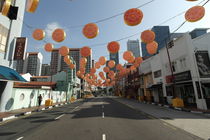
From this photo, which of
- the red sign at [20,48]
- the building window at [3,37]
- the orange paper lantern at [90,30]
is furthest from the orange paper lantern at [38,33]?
the building window at [3,37]

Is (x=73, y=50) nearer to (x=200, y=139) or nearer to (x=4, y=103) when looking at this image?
(x=4, y=103)

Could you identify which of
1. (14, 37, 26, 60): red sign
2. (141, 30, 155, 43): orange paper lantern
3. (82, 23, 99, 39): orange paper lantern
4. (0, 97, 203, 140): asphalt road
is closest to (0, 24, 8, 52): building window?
(14, 37, 26, 60): red sign

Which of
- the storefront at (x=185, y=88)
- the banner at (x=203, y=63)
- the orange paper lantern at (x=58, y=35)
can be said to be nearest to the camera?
the orange paper lantern at (x=58, y=35)

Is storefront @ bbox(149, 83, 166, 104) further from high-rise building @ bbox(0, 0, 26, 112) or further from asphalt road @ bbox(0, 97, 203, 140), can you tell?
high-rise building @ bbox(0, 0, 26, 112)

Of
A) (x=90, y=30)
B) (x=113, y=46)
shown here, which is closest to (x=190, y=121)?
(x=113, y=46)

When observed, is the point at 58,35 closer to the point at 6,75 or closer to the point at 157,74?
the point at 6,75

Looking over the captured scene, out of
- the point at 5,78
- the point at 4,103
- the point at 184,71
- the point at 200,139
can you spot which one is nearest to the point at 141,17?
the point at 200,139

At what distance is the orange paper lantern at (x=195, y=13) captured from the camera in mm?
6418

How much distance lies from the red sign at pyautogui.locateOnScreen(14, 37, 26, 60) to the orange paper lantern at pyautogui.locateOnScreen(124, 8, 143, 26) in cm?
1293

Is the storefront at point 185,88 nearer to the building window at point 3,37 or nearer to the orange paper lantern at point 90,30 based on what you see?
the orange paper lantern at point 90,30

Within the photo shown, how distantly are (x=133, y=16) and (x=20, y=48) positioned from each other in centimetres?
1384

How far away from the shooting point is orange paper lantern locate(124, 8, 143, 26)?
6.39 meters

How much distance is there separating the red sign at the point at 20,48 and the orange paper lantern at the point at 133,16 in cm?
1293

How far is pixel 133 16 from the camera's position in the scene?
21.1 feet
